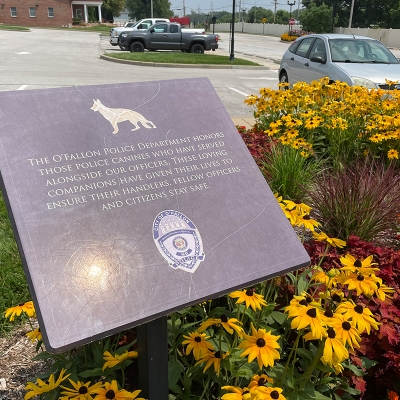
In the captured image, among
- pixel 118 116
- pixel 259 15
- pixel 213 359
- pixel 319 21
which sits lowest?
pixel 259 15

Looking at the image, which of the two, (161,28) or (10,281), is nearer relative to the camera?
(10,281)

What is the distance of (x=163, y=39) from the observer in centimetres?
2300

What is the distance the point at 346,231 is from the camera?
340cm

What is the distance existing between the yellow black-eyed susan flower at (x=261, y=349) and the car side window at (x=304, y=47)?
889 cm

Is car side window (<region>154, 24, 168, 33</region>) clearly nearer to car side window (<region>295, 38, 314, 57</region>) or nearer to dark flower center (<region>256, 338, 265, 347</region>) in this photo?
car side window (<region>295, 38, 314, 57</region>)

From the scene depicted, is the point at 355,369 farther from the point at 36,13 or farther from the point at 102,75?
the point at 36,13

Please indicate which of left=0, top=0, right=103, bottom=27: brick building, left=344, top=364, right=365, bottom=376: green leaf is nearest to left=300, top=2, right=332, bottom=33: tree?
left=0, top=0, right=103, bottom=27: brick building

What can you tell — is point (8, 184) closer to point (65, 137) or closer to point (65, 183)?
point (65, 183)

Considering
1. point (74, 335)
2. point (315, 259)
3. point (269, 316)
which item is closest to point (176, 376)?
point (269, 316)

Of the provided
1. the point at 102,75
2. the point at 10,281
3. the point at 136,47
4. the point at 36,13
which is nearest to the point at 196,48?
the point at 136,47

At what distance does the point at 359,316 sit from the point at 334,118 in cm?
370

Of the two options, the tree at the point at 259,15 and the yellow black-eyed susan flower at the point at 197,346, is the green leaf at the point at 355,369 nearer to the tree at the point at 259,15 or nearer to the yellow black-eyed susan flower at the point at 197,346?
the yellow black-eyed susan flower at the point at 197,346

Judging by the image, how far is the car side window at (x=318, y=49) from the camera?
8.90m

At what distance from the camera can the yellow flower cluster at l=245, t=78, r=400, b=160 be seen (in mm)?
4708
